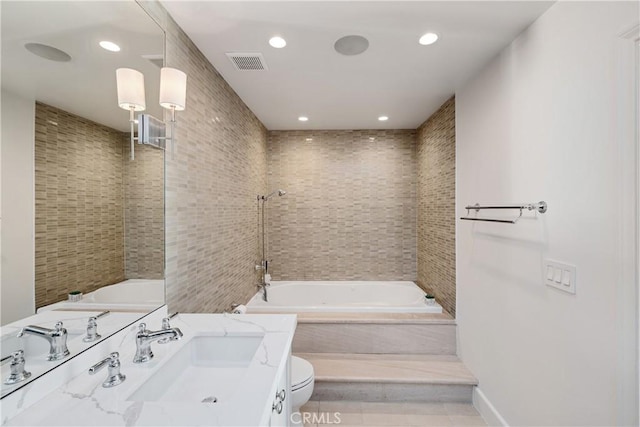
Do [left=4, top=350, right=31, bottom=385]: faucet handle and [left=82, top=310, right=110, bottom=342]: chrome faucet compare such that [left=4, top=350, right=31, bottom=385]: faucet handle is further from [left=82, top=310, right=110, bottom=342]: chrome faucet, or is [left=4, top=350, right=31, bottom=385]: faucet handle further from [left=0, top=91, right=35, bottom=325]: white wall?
[left=82, top=310, right=110, bottom=342]: chrome faucet

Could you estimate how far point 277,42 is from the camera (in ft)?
5.40

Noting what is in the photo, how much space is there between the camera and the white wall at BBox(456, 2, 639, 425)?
1043mm

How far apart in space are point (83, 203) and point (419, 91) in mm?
2422

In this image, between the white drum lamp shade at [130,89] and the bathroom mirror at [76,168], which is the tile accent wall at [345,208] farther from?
the white drum lamp shade at [130,89]

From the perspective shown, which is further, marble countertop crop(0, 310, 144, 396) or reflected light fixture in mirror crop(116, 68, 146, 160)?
reflected light fixture in mirror crop(116, 68, 146, 160)

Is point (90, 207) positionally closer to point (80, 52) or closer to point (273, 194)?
point (80, 52)

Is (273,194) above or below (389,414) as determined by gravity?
above

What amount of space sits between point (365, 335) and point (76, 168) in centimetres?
232

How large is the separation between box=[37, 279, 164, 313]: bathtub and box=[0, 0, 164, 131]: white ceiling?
63cm

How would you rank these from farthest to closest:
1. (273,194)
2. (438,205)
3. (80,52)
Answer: (273,194)
(438,205)
(80,52)

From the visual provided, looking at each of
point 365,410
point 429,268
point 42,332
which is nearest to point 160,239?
point 42,332

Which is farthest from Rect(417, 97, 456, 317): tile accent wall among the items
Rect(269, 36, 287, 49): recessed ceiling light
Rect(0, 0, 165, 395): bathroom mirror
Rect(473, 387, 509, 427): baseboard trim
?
Rect(0, 0, 165, 395): bathroom mirror

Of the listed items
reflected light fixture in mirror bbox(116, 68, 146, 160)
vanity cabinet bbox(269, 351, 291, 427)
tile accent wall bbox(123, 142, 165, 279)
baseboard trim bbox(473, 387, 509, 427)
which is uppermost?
reflected light fixture in mirror bbox(116, 68, 146, 160)

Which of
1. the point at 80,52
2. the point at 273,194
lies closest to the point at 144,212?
the point at 80,52
